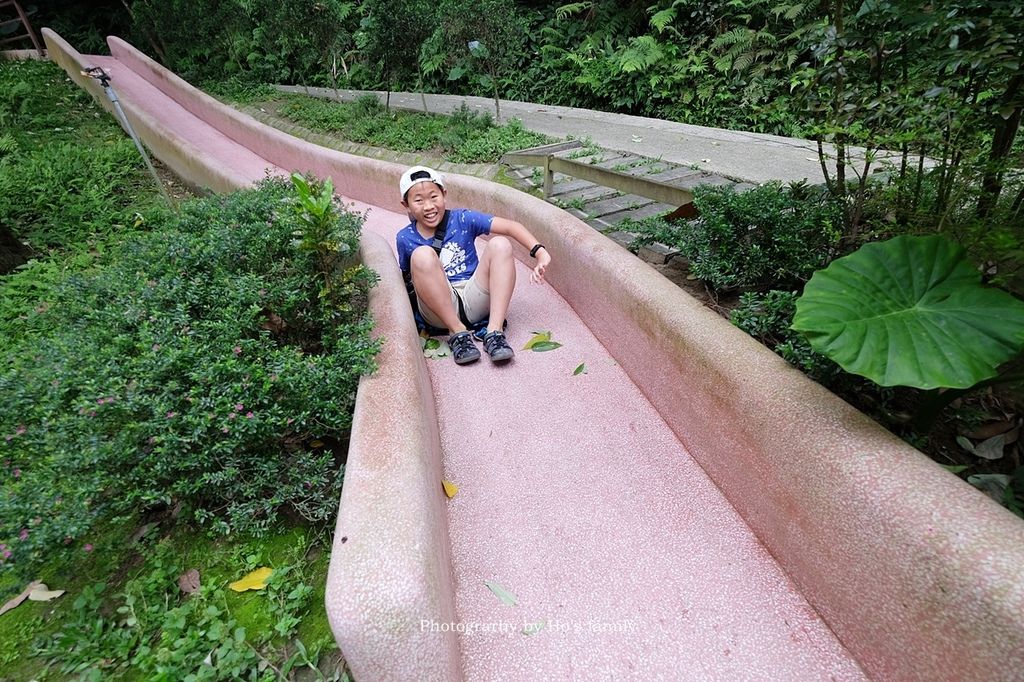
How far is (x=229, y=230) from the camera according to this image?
3.01 meters

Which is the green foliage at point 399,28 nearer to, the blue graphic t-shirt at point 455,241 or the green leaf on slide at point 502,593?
the blue graphic t-shirt at point 455,241

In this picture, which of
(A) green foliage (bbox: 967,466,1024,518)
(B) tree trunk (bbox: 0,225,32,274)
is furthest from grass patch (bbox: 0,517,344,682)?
(B) tree trunk (bbox: 0,225,32,274)

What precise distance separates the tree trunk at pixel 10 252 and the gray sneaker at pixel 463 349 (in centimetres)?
493

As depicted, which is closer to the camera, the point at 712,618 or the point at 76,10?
the point at 712,618

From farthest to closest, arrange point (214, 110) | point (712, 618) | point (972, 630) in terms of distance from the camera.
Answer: point (214, 110) < point (712, 618) < point (972, 630)

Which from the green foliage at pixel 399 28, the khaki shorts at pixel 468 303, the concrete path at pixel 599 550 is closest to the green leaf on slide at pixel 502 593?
the concrete path at pixel 599 550

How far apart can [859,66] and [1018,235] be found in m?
1.19

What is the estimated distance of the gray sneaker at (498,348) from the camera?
3.02 metres

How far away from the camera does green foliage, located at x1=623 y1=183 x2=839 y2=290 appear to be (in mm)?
2475

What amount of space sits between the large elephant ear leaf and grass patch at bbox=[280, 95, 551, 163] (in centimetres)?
453

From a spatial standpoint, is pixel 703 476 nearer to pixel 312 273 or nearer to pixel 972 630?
pixel 972 630

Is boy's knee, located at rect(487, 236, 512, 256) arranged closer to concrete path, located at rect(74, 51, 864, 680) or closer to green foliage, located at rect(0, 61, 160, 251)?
concrete path, located at rect(74, 51, 864, 680)

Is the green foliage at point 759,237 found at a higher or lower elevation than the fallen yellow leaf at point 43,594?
higher

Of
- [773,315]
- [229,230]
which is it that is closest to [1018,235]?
[773,315]
